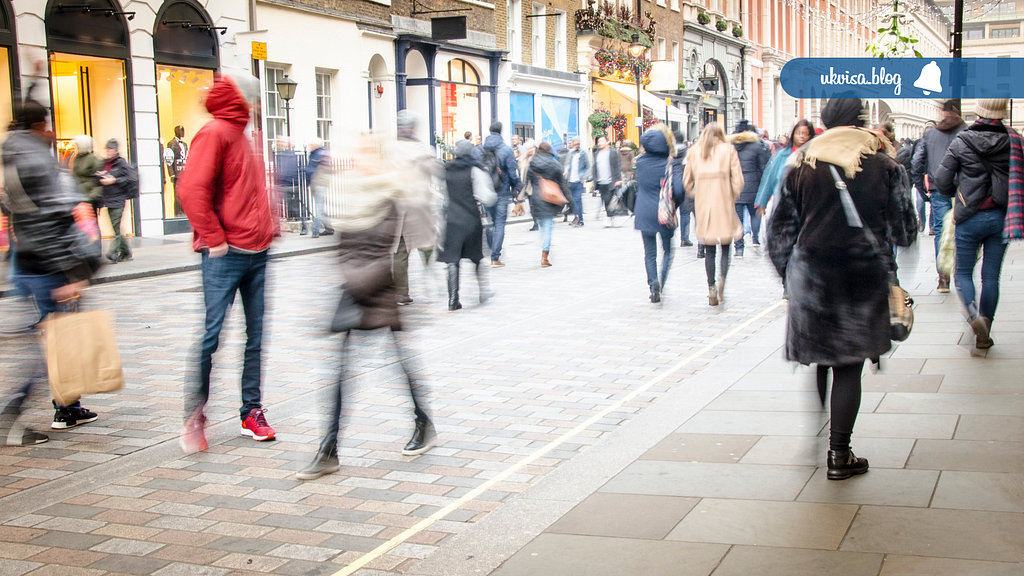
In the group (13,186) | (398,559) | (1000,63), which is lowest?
(398,559)

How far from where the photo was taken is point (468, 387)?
6.58 meters

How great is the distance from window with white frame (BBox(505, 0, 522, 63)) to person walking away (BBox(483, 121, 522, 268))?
18.3 metres

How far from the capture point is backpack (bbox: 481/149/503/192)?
14.1 meters

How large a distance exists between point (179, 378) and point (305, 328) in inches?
83.8

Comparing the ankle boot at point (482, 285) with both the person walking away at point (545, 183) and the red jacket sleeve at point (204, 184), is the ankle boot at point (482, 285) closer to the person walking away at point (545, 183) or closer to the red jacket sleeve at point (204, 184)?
the person walking away at point (545, 183)

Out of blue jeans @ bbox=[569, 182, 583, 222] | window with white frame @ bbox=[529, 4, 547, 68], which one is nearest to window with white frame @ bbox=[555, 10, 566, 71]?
window with white frame @ bbox=[529, 4, 547, 68]

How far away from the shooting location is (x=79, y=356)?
5.29 m

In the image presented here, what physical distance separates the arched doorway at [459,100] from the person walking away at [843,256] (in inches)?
929

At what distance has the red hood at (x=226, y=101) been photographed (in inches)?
200

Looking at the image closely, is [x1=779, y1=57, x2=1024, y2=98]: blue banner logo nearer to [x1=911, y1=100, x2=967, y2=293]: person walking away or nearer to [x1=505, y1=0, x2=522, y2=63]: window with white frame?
[x1=911, y1=100, x2=967, y2=293]: person walking away

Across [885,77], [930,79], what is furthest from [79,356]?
[930,79]

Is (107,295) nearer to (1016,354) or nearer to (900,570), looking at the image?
(1016,354)

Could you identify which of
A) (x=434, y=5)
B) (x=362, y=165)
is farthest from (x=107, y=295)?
(x=434, y=5)

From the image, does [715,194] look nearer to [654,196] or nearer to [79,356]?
[654,196]
